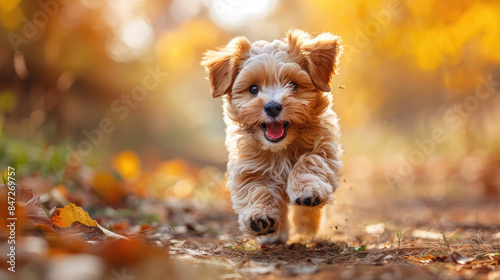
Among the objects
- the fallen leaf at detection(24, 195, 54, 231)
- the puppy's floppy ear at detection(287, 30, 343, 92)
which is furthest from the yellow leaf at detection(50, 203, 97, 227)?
the puppy's floppy ear at detection(287, 30, 343, 92)

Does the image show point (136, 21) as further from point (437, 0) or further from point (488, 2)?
point (488, 2)

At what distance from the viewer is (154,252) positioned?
7.93 ft

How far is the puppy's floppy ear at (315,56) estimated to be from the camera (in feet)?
12.5

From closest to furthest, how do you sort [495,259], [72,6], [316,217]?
[495,259], [316,217], [72,6]

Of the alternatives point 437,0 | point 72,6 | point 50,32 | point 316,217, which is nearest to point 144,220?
point 316,217

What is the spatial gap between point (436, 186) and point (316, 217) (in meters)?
7.61

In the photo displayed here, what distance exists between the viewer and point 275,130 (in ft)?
11.9

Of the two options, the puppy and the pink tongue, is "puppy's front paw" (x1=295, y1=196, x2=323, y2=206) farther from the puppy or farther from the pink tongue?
the pink tongue

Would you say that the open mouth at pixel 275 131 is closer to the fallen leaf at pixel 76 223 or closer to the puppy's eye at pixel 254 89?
the puppy's eye at pixel 254 89

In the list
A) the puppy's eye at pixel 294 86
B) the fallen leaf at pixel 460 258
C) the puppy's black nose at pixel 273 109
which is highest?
the puppy's eye at pixel 294 86

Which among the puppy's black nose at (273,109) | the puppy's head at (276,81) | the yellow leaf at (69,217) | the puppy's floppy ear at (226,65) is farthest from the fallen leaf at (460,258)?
the yellow leaf at (69,217)

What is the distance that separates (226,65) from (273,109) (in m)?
0.77

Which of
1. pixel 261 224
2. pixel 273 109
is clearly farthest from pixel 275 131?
pixel 261 224

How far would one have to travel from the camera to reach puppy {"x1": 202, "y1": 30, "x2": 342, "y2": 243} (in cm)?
354
